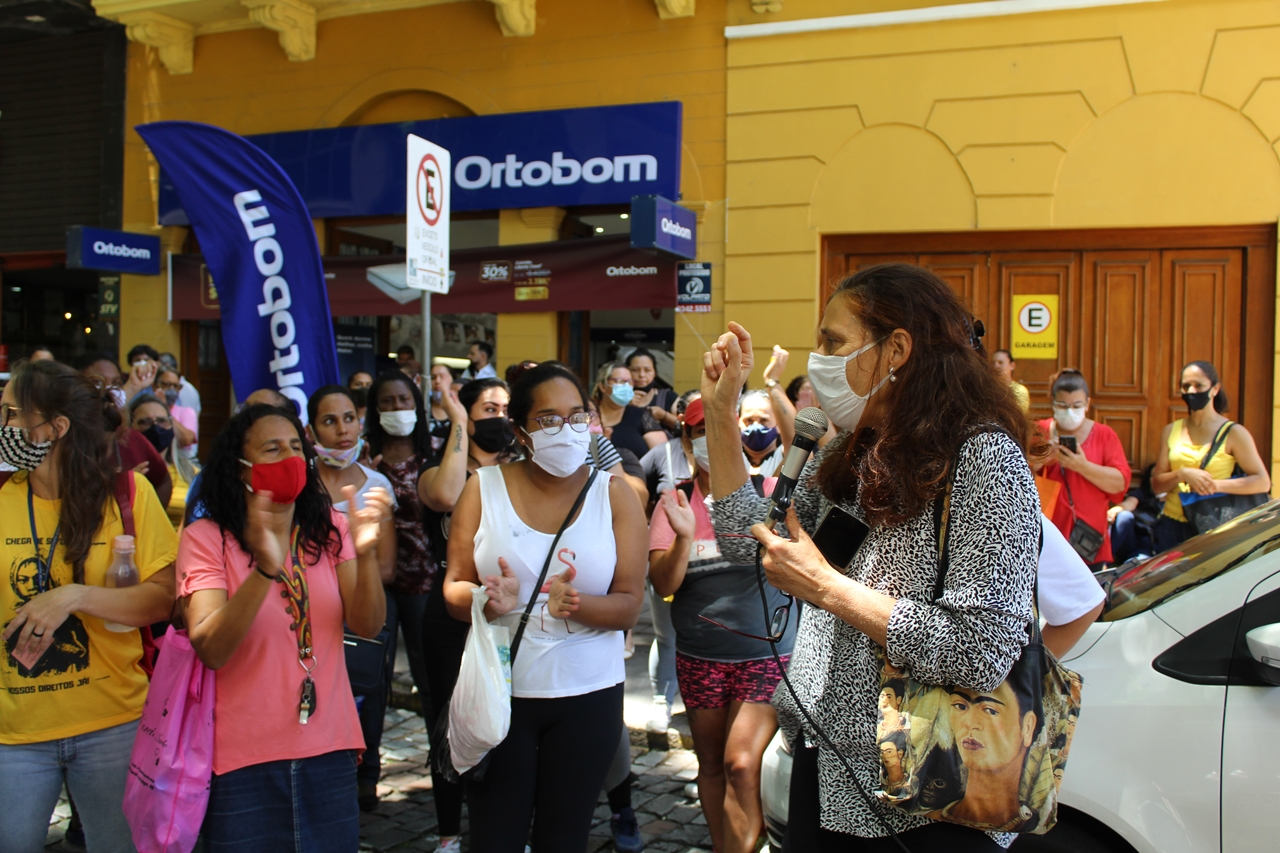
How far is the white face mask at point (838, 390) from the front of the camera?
2.12 meters

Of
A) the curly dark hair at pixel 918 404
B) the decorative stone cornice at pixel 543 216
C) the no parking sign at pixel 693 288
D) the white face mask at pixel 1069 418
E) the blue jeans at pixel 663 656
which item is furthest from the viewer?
the decorative stone cornice at pixel 543 216

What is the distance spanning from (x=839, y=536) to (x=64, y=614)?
2.45m

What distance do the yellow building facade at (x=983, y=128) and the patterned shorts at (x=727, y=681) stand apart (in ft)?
21.8

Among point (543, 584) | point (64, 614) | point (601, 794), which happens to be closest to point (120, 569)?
point (64, 614)

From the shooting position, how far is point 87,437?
3.32 metres

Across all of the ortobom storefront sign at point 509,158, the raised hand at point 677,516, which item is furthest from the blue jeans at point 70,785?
the ortobom storefront sign at point 509,158

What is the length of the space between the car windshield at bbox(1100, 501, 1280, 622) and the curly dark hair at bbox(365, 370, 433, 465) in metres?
3.35

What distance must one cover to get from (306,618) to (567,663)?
0.83 m

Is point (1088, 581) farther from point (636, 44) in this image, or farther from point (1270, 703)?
point (636, 44)

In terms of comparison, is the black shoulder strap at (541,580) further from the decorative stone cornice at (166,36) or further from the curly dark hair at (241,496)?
the decorative stone cornice at (166,36)

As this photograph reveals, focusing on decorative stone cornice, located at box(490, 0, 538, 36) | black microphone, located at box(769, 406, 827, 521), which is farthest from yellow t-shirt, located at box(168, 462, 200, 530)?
decorative stone cornice, located at box(490, 0, 538, 36)

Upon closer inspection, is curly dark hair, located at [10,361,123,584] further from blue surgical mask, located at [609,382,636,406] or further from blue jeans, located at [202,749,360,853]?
blue surgical mask, located at [609,382,636,406]

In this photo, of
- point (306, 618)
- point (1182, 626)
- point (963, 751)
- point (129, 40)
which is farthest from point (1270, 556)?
point (129, 40)

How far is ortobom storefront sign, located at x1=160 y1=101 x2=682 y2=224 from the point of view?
10484mm
